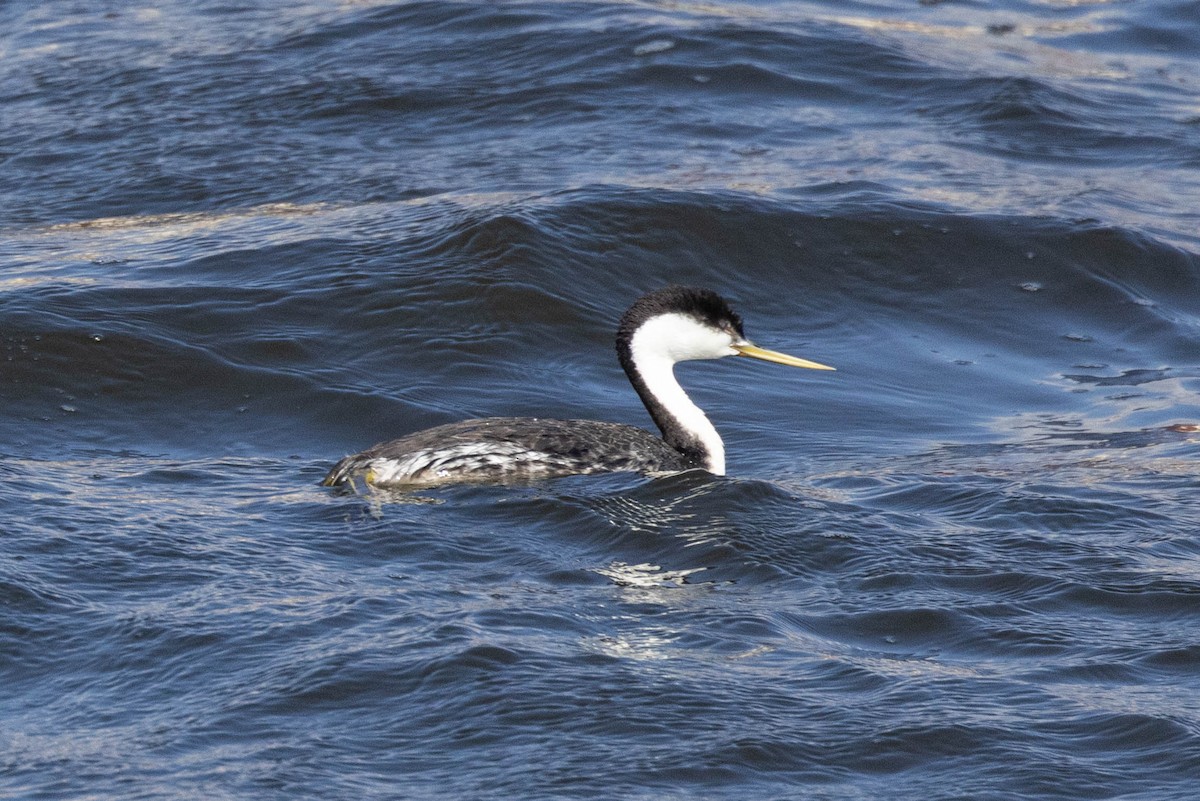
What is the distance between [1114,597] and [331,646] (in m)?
2.66

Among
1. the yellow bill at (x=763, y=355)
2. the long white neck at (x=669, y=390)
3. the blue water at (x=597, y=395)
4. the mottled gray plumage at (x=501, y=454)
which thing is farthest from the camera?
the yellow bill at (x=763, y=355)

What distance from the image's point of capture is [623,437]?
7.82 meters

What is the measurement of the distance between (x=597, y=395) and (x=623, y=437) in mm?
1480

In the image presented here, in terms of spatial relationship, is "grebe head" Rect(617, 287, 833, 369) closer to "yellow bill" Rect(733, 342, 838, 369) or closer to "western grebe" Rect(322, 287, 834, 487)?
"western grebe" Rect(322, 287, 834, 487)

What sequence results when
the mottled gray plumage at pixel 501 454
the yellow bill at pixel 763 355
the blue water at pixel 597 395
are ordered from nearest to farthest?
the blue water at pixel 597 395 < the mottled gray plumage at pixel 501 454 < the yellow bill at pixel 763 355

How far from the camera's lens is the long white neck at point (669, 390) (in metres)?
7.97

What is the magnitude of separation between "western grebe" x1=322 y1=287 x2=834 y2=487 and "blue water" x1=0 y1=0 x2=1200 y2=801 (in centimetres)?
14

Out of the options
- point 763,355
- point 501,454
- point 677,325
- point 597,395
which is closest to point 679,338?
point 677,325

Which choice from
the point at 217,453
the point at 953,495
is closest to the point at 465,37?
the point at 217,453

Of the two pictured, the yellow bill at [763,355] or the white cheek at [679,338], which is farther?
the yellow bill at [763,355]

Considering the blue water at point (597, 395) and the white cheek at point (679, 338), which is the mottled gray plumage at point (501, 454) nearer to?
the blue water at point (597, 395)

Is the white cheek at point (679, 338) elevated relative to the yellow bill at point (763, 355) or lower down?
elevated

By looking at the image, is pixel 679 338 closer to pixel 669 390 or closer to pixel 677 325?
pixel 677 325

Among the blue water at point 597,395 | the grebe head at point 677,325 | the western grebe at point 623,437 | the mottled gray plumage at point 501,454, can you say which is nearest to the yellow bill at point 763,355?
the western grebe at point 623,437
